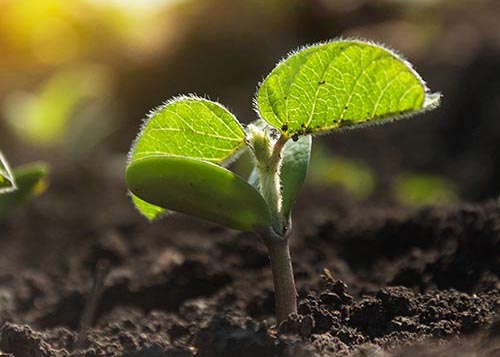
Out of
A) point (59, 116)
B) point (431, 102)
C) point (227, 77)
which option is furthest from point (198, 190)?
point (227, 77)

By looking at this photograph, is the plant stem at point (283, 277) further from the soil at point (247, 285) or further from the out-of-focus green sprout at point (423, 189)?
the out-of-focus green sprout at point (423, 189)

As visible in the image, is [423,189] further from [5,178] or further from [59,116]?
[5,178]

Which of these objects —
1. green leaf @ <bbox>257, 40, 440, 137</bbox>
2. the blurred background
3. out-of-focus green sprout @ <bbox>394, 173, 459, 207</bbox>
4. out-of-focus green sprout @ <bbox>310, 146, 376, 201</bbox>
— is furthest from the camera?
the blurred background

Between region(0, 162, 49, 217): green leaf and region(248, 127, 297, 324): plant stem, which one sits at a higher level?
region(0, 162, 49, 217): green leaf

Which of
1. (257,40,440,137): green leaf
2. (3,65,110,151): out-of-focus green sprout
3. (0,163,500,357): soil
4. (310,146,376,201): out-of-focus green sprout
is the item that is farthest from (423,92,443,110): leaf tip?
(3,65,110,151): out-of-focus green sprout

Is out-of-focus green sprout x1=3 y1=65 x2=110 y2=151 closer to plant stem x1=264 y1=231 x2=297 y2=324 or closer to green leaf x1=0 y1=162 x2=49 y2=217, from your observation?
green leaf x1=0 y1=162 x2=49 y2=217
